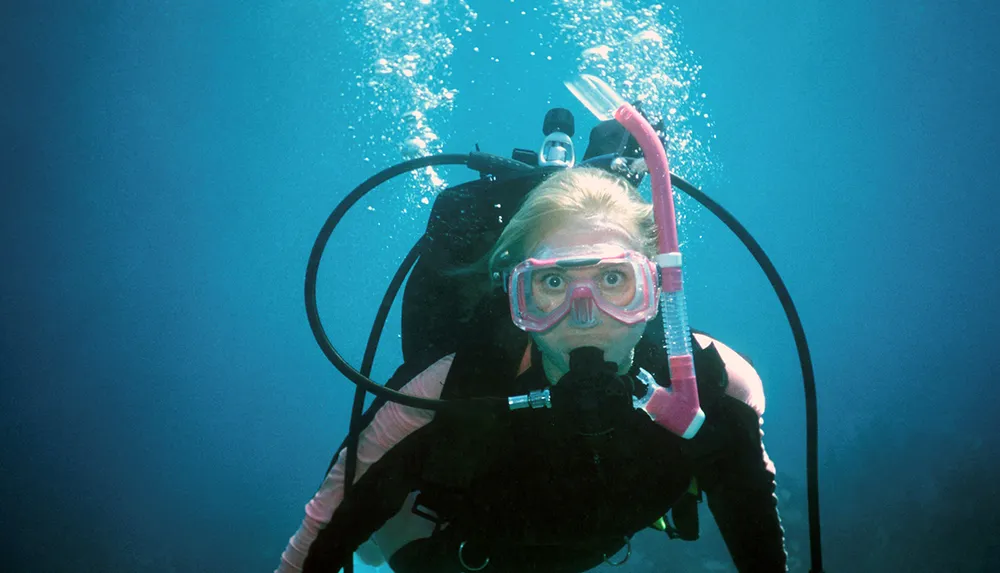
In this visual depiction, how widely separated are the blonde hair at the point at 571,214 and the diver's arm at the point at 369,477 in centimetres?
53

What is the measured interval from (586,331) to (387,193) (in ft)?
88.3

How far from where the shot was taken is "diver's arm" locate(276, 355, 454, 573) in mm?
1855

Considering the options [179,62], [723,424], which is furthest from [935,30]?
[179,62]

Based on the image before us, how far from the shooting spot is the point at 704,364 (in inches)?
77.9

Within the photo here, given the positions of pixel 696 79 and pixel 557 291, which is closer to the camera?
pixel 557 291

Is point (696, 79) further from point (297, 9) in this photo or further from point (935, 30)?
point (297, 9)

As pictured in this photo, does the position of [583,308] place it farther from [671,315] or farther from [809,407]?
[809,407]

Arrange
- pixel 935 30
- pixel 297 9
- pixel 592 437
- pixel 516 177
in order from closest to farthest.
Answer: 1. pixel 592 437
2. pixel 516 177
3. pixel 297 9
4. pixel 935 30

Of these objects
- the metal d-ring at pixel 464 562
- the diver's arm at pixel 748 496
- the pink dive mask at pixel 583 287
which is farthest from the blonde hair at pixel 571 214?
the metal d-ring at pixel 464 562

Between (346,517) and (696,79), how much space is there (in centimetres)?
2190

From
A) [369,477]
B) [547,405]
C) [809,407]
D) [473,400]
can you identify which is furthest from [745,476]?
[369,477]

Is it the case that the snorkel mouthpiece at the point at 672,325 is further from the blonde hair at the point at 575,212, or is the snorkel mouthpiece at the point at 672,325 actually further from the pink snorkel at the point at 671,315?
the blonde hair at the point at 575,212

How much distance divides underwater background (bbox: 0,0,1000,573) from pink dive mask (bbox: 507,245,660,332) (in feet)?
26.0

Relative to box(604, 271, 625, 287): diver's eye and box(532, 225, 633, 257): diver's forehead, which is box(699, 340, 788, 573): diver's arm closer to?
box(604, 271, 625, 287): diver's eye
